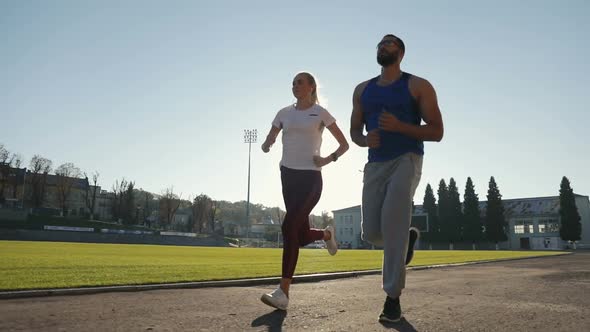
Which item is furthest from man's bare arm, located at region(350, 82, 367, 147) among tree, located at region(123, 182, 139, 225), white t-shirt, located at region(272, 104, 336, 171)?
tree, located at region(123, 182, 139, 225)

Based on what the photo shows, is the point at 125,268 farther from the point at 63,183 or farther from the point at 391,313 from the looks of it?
the point at 63,183

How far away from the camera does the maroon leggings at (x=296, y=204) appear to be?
4523 millimetres

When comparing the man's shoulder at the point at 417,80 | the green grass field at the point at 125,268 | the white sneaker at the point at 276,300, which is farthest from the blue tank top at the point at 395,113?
the green grass field at the point at 125,268

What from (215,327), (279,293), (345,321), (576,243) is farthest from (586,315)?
(576,243)

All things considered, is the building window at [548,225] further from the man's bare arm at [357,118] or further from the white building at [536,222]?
the man's bare arm at [357,118]

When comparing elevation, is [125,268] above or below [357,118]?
below

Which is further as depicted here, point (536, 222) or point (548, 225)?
point (536, 222)

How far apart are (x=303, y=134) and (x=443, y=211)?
8510cm

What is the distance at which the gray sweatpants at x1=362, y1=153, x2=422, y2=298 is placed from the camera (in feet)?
11.2

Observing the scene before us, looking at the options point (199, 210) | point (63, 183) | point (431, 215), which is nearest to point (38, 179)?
point (63, 183)

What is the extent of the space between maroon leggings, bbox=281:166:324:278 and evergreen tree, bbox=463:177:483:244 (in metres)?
83.4

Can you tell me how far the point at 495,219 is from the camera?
79875 mm

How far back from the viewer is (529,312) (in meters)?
3.82

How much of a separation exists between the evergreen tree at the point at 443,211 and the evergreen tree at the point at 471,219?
316 cm
